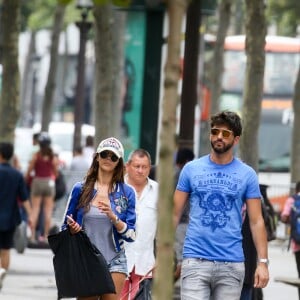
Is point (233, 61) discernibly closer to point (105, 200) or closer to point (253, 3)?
point (253, 3)

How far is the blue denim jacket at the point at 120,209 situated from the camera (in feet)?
34.0

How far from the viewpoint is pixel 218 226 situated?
934 cm

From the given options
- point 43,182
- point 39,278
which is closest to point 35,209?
point 43,182

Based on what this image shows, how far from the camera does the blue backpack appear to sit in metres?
15.5

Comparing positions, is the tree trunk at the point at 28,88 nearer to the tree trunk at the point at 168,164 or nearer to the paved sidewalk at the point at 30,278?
the paved sidewalk at the point at 30,278

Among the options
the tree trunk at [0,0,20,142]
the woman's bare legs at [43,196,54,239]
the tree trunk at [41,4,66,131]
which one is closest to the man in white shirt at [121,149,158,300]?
the tree trunk at [0,0,20,142]

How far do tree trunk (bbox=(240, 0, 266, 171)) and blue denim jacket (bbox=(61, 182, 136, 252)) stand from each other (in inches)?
365

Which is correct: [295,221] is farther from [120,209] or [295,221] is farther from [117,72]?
[117,72]

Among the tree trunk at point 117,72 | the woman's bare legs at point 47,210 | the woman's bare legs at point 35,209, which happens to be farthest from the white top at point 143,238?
the tree trunk at point 117,72

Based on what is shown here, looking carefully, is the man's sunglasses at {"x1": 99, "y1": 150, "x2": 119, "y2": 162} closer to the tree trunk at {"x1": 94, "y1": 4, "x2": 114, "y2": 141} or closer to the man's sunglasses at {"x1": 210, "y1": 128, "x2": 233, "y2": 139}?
the man's sunglasses at {"x1": 210, "y1": 128, "x2": 233, "y2": 139}

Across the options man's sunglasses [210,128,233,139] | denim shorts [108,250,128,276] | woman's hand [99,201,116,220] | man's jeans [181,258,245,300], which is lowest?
denim shorts [108,250,128,276]

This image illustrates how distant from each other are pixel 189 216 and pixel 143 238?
2.14 metres

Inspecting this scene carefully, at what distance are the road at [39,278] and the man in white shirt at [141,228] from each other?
15.0ft

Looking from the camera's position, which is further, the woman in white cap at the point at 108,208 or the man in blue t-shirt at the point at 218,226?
the woman in white cap at the point at 108,208
